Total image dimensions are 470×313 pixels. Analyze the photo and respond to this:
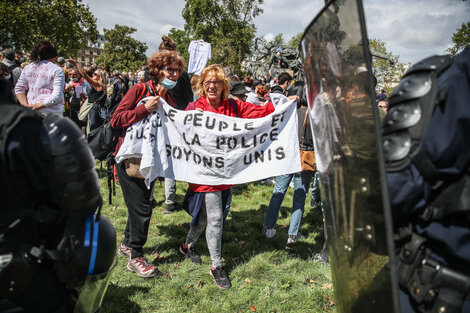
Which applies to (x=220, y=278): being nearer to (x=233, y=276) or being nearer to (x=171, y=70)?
(x=233, y=276)

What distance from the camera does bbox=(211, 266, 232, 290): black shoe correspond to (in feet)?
10.8

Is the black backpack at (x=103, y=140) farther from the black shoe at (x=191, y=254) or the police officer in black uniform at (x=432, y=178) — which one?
→ the police officer in black uniform at (x=432, y=178)

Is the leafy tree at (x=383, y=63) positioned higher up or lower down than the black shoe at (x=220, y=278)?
higher up

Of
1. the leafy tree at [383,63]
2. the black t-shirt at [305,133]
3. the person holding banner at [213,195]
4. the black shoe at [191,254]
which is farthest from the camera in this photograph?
the black t-shirt at [305,133]

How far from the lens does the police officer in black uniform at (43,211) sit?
126cm

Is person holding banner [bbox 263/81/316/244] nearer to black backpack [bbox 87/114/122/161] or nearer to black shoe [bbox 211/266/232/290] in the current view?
black shoe [bbox 211/266/232/290]

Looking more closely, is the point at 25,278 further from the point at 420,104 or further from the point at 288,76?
the point at 288,76

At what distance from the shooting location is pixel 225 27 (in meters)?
39.9

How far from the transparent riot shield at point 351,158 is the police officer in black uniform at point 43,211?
44.9 inches

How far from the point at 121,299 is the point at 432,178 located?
9.44 ft

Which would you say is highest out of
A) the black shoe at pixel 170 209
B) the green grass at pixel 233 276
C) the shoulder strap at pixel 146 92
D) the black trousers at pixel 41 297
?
the shoulder strap at pixel 146 92

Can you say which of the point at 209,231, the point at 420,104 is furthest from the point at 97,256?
the point at 209,231

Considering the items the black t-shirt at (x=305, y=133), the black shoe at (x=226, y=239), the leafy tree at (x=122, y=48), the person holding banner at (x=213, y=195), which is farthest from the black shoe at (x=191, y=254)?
the leafy tree at (x=122, y=48)

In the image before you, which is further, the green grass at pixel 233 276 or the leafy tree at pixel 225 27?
the leafy tree at pixel 225 27
